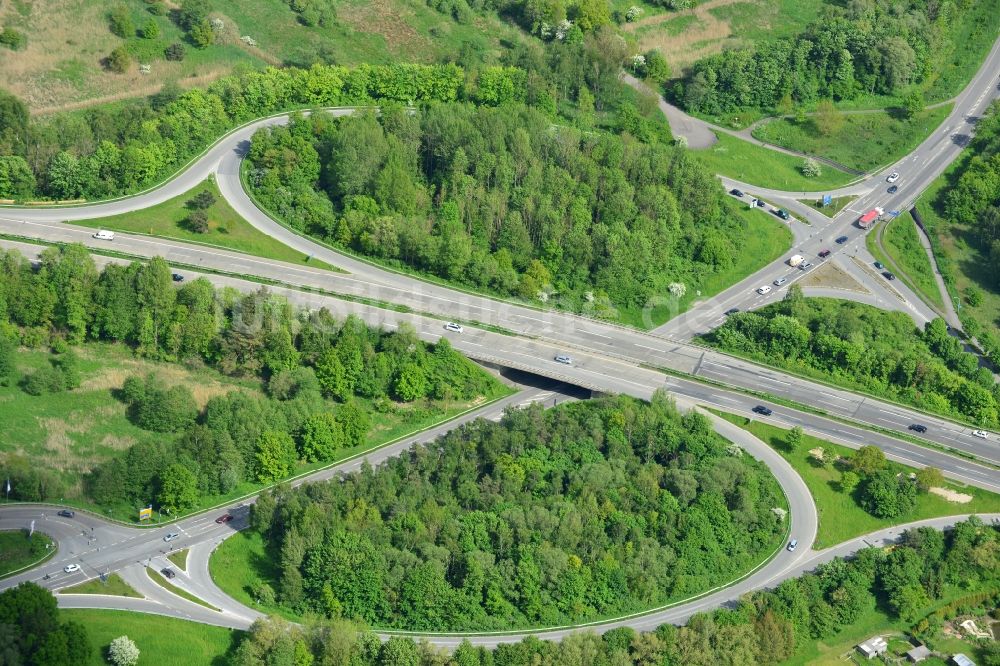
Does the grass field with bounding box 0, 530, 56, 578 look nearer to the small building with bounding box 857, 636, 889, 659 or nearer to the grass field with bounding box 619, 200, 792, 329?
the grass field with bounding box 619, 200, 792, 329

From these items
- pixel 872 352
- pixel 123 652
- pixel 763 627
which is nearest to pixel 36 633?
pixel 123 652

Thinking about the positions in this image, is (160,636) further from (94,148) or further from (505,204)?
(505,204)

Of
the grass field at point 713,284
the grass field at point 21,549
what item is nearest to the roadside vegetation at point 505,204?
the grass field at point 713,284

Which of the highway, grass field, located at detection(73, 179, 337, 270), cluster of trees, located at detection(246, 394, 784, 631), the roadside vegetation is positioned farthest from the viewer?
the roadside vegetation

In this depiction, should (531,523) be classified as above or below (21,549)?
above

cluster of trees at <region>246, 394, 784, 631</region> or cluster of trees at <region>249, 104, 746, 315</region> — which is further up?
cluster of trees at <region>249, 104, 746, 315</region>

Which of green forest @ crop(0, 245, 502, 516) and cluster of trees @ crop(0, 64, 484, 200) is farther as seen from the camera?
cluster of trees @ crop(0, 64, 484, 200)

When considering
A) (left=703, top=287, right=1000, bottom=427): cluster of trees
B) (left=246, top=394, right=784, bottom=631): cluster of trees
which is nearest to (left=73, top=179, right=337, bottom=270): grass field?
(left=246, top=394, right=784, bottom=631): cluster of trees
